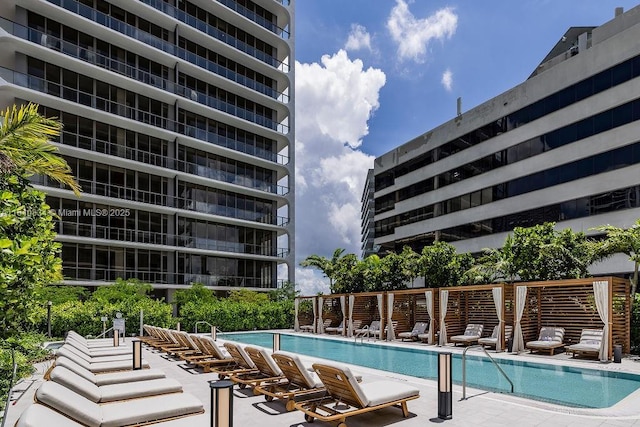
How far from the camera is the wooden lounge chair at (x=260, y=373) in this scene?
935 centimetres

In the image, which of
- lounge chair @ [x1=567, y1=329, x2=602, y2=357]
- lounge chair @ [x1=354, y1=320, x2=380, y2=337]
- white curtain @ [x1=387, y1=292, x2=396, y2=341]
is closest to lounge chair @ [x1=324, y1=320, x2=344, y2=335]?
lounge chair @ [x1=354, y1=320, x2=380, y2=337]

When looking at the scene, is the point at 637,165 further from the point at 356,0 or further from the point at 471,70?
the point at 356,0

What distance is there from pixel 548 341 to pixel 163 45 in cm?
3234

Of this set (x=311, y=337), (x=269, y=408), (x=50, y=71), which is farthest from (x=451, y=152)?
(x=269, y=408)

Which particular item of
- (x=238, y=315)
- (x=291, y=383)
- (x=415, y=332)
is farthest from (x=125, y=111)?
(x=291, y=383)

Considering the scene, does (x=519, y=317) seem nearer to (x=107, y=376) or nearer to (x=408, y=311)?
(x=408, y=311)

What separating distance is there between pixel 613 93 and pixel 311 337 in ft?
72.7

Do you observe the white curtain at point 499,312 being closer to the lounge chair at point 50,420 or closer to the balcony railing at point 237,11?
the lounge chair at point 50,420

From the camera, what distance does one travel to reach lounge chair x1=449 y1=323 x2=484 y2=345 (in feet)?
65.6

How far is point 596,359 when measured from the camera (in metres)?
16.0

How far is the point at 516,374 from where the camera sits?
1391 centimetres

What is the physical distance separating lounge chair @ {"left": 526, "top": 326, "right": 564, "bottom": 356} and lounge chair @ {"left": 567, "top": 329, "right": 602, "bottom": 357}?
0.61 metres

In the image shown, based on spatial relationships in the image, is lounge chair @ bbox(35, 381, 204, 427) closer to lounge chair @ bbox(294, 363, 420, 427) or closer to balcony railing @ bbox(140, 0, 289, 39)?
lounge chair @ bbox(294, 363, 420, 427)

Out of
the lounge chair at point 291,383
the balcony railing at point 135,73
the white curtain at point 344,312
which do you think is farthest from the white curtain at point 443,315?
the balcony railing at point 135,73
